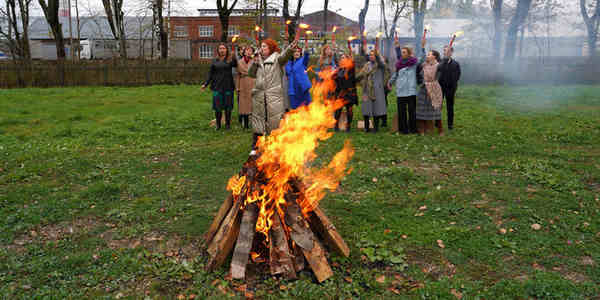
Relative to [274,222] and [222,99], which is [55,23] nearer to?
[222,99]

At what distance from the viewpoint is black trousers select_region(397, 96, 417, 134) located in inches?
417

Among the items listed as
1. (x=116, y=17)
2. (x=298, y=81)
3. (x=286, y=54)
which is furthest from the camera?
(x=116, y=17)

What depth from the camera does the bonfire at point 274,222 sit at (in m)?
4.19

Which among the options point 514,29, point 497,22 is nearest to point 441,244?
point 514,29

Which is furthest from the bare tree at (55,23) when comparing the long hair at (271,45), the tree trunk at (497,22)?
the tree trunk at (497,22)

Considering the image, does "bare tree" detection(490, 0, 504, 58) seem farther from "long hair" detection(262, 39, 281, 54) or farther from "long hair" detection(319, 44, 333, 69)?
"long hair" detection(262, 39, 281, 54)

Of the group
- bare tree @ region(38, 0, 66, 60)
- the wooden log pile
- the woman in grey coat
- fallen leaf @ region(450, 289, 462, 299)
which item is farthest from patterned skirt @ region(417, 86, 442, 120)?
bare tree @ region(38, 0, 66, 60)

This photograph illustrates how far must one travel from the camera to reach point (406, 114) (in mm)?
10836

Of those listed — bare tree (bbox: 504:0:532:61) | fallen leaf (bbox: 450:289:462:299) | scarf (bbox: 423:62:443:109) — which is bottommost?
fallen leaf (bbox: 450:289:462:299)

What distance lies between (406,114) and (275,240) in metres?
7.42

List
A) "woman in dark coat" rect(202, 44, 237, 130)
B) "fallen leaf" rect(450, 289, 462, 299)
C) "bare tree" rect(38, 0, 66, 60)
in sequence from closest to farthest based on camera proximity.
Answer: "fallen leaf" rect(450, 289, 462, 299) → "woman in dark coat" rect(202, 44, 237, 130) → "bare tree" rect(38, 0, 66, 60)

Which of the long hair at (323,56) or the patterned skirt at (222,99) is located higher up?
the long hair at (323,56)

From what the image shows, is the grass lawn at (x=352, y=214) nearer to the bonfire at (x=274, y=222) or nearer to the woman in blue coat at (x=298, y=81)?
the bonfire at (x=274, y=222)

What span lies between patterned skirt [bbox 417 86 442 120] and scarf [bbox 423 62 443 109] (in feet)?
0.39
